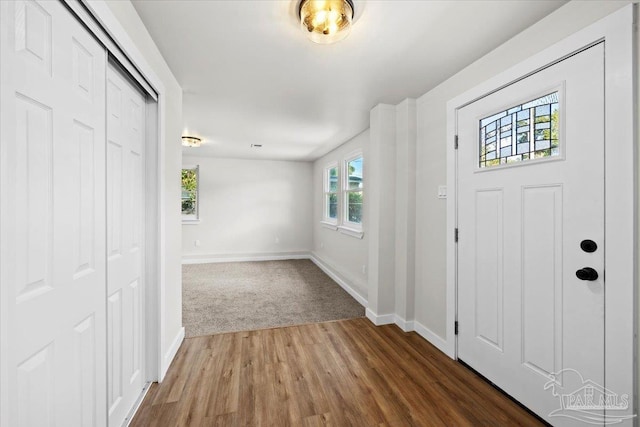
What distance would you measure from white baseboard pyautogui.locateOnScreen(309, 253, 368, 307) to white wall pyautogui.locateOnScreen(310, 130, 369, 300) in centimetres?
3

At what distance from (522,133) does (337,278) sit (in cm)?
349

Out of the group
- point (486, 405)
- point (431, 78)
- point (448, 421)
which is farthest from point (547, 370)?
point (431, 78)

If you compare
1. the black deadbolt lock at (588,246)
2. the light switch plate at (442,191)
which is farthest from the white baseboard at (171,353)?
the black deadbolt lock at (588,246)

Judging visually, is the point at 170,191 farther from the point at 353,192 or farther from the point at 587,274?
the point at 353,192

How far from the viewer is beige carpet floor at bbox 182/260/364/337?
3.01 m

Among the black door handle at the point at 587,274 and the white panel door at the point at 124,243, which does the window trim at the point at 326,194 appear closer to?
the white panel door at the point at 124,243

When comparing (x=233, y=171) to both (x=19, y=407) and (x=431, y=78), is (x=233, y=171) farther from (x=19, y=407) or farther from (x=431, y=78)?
(x=19, y=407)

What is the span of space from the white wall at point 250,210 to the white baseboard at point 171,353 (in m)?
3.78

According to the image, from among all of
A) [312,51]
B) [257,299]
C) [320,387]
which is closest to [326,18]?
[312,51]

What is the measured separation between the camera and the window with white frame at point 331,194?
5.34m

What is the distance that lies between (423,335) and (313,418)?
148 cm

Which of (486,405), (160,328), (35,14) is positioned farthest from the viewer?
(160,328)

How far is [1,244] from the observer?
29.4 inches

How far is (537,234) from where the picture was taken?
5.46 feet
